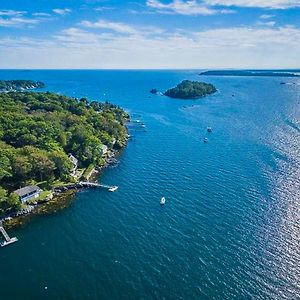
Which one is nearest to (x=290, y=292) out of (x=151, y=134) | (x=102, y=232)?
(x=102, y=232)

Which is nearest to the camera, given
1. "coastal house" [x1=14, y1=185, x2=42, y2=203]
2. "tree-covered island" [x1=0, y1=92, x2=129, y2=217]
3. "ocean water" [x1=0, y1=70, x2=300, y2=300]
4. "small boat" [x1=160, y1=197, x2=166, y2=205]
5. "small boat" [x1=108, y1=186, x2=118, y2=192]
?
"ocean water" [x1=0, y1=70, x2=300, y2=300]

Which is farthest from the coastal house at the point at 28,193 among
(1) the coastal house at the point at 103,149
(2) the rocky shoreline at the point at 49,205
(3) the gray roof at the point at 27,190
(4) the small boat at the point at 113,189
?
(1) the coastal house at the point at 103,149

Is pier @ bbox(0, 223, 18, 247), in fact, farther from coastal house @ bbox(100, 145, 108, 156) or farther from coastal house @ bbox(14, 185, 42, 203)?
coastal house @ bbox(100, 145, 108, 156)

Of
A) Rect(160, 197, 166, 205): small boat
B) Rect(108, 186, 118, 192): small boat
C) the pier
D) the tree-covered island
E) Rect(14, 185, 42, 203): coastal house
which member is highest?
the tree-covered island

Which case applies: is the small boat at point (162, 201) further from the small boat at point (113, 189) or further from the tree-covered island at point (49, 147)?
the tree-covered island at point (49, 147)

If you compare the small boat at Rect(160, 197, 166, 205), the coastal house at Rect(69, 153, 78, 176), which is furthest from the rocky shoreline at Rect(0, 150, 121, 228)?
the small boat at Rect(160, 197, 166, 205)

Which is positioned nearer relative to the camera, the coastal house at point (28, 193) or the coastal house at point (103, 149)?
the coastal house at point (28, 193)

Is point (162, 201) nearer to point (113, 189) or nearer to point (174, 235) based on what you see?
point (174, 235)
